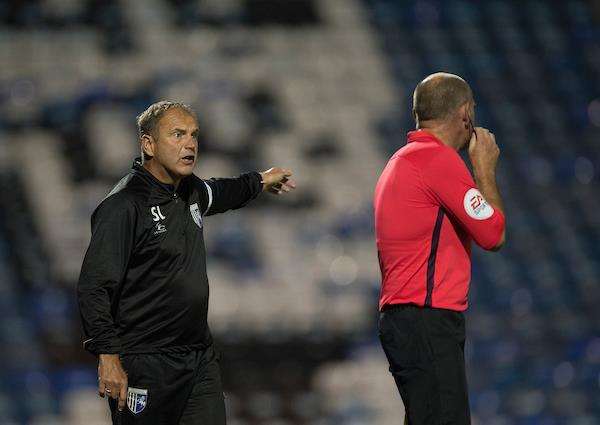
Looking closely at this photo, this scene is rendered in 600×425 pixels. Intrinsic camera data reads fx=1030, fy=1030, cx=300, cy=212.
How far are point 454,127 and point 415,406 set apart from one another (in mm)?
844

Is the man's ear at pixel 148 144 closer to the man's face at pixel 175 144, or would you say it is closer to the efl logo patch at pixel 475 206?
the man's face at pixel 175 144

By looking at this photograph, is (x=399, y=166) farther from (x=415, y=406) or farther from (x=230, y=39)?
(x=230, y=39)

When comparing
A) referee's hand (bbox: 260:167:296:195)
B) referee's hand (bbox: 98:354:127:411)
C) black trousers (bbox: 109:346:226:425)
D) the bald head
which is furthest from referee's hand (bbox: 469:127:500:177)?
referee's hand (bbox: 98:354:127:411)

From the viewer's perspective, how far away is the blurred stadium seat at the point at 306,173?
268 inches

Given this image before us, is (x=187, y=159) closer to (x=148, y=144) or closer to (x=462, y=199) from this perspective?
(x=148, y=144)

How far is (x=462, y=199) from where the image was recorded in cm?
297

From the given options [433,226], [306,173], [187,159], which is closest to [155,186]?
[187,159]

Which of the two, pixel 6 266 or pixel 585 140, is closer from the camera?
pixel 6 266

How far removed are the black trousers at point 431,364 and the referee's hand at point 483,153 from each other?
1.44ft

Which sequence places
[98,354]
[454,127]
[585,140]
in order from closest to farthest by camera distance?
[98,354] → [454,127] → [585,140]

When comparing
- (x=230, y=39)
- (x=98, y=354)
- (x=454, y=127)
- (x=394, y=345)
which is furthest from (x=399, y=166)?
(x=230, y=39)

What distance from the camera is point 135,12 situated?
799 centimetres

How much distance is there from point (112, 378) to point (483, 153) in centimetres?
128

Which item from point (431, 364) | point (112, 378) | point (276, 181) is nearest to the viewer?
point (112, 378)
